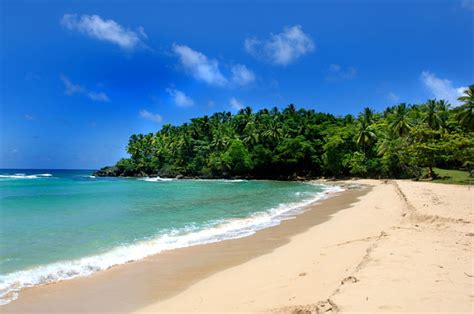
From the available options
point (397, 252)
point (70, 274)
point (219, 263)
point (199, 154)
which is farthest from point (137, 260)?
point (199, 154)

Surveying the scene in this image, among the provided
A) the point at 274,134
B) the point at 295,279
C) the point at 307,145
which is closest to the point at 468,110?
the point at 307,145

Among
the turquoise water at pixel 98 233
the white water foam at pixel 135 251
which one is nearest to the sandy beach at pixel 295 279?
the white water foam at pixel 135 251

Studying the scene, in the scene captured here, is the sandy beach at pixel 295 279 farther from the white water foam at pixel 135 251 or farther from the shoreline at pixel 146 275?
the white water foam at pixel 135 251

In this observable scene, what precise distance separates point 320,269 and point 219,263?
2.65 metres

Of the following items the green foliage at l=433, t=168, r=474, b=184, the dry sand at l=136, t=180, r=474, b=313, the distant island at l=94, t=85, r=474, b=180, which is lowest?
the dry sand at l=136, t=180, r=474, b=313

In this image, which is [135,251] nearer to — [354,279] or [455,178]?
[354,279]

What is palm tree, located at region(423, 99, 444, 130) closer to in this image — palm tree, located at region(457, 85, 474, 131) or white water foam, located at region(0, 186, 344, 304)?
palm tree, located at region(457, 85, 474, 131)

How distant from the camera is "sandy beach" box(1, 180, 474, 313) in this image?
4.36m

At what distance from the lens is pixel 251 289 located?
5715 millimetres

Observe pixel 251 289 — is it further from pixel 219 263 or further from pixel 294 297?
pixel 219 263

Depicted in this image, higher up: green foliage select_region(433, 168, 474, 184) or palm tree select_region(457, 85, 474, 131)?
palm tree select_region(457, 85, 474, 131)

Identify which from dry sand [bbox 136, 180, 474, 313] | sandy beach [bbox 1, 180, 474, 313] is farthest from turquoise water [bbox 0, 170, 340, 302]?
dry sand [bbox 136, 180, 474, 313]

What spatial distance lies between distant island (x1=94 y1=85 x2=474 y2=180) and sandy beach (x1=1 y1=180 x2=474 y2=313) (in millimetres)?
29974

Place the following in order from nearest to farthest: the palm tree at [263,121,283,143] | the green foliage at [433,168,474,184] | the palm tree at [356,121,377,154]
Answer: the green foliage at [433,168,474,184] → the palm tree at [356,121,377,154] → the palm tree at [263,121,283,143]
